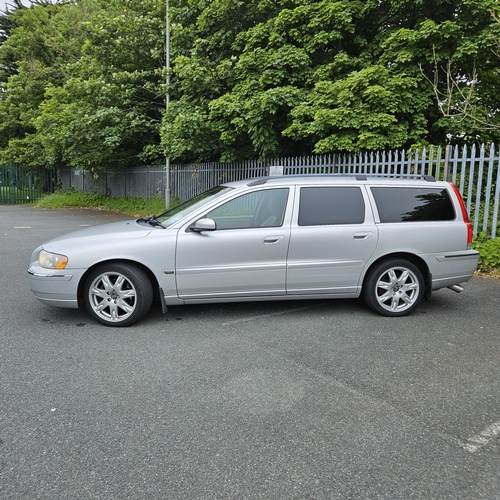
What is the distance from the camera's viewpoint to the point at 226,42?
1333cm

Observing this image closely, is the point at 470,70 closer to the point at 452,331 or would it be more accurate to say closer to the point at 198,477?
the point at 452,331

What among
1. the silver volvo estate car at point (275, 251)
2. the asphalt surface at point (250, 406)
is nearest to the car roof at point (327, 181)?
the silver volvo estate car at point (275, 251)

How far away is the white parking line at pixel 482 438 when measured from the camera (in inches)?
107

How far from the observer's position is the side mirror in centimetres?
477

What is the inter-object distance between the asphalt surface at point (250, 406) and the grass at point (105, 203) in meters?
13.3

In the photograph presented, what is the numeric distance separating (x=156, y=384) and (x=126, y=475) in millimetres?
1070

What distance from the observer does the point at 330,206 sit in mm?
5254

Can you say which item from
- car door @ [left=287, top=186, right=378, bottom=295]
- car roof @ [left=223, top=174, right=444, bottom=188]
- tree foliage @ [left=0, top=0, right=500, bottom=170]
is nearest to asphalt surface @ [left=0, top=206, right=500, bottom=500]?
car door @ [left=287, top=186, right=378, bottom=295]

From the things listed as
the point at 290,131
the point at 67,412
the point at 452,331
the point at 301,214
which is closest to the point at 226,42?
the point at 290,131

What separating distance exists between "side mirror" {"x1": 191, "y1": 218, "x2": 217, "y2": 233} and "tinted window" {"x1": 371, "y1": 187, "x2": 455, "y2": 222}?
6.59ft

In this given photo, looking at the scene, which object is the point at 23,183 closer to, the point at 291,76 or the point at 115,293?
the point at 291,76

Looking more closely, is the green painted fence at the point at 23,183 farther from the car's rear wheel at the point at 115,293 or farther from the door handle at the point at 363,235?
the door handle at the point at 363,235

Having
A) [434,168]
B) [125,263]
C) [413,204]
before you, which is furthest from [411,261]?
[434,168]

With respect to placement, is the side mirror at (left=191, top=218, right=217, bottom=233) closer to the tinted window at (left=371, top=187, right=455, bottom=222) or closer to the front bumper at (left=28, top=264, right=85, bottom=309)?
the front bumper at (left=28, top=264, right=85, bottom=309)
